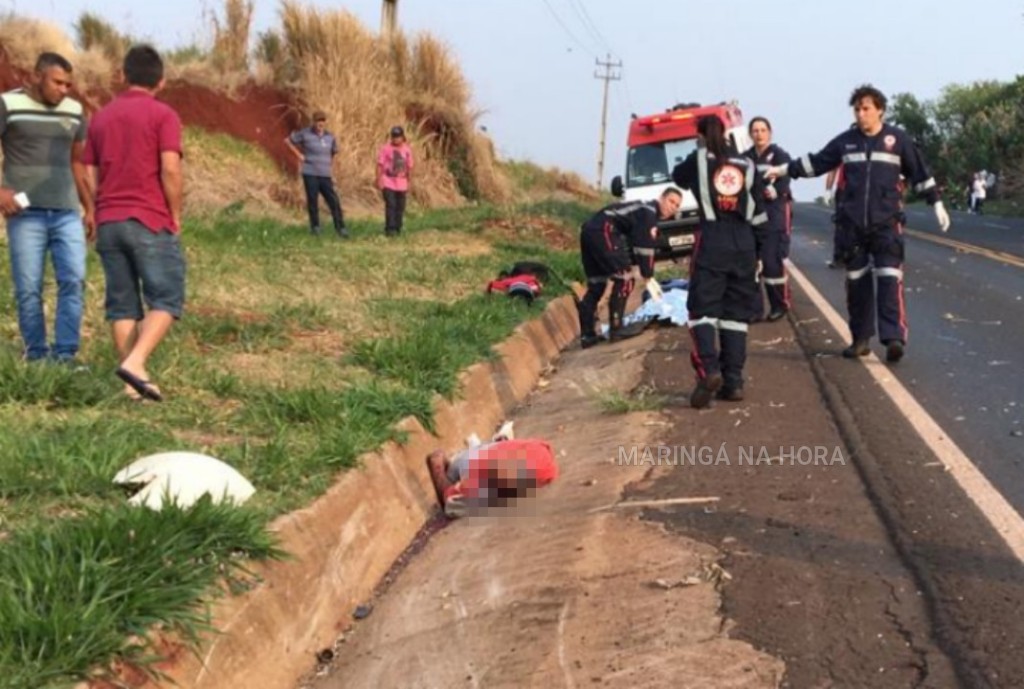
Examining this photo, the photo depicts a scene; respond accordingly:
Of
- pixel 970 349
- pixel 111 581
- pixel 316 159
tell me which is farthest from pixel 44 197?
pixel 316 159

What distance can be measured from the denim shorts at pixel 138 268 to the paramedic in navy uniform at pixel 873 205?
16.0 feet

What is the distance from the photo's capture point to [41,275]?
6863 mm

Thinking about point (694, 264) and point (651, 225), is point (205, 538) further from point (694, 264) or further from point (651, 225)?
point (651, 225)

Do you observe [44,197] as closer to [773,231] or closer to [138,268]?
[138,268]

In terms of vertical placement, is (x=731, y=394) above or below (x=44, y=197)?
below

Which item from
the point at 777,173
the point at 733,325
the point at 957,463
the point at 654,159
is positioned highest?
the point at 654,159

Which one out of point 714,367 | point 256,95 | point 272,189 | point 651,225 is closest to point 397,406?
point 714,367

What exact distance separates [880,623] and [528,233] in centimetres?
1530

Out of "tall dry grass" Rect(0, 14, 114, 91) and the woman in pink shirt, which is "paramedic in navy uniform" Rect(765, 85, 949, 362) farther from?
"tall dry grass" Rect(0, 14, 114, 91)

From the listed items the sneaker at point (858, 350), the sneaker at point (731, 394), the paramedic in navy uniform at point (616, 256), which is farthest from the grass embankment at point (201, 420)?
the sneaker at point (858, 350)

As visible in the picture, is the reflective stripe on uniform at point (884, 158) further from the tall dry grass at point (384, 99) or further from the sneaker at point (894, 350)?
the tall dry grass at point (384, 99)

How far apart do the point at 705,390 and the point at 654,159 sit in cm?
1364

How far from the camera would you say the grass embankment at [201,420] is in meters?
3.57

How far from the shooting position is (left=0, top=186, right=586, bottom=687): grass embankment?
11.7 ft
